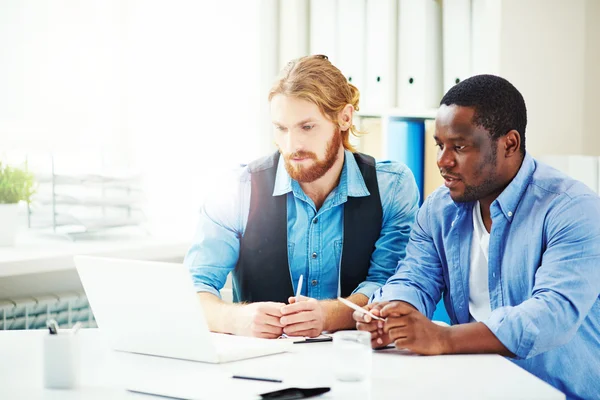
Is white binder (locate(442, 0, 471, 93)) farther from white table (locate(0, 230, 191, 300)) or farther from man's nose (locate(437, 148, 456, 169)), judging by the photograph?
white table (locate(0, 230, 191, 300))

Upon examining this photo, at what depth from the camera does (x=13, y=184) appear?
2.86 meters

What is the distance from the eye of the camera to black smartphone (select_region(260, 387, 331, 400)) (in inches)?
51.9

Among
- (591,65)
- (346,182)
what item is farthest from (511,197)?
(591,65)

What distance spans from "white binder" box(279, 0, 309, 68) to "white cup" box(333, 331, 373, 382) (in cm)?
194

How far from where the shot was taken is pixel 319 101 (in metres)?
2.22

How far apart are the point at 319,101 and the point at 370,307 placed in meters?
0.66

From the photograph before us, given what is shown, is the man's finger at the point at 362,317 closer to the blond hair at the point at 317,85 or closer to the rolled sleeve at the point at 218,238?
the rolled sleeve at the point at 218,238

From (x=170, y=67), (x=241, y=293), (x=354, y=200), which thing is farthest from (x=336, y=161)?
(x=170, y=67)

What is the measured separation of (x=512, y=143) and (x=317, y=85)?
585 millimetres

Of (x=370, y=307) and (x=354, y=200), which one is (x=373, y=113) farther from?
(x=370, y=307)

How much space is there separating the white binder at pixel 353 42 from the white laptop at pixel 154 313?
1.53 meters

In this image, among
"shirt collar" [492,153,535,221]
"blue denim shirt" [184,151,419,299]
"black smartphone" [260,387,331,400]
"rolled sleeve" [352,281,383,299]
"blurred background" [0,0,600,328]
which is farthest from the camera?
"blurred background" [0,0,600,328]

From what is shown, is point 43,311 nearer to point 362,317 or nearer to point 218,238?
point 218,238

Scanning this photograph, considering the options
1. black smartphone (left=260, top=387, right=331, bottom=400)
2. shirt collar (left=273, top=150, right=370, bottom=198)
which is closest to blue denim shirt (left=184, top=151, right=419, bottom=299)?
shirt collar (left=273, top=150, right=370, bottom=198)
